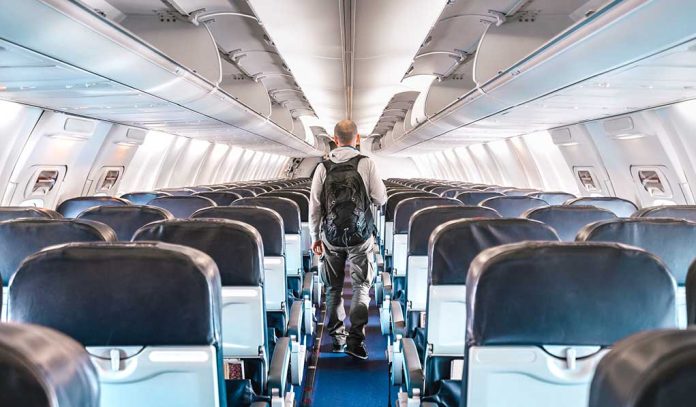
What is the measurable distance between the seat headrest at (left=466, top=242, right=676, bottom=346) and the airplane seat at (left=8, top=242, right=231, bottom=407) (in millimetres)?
880

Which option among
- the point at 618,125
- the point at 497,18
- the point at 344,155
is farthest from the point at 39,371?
the point at 618,125

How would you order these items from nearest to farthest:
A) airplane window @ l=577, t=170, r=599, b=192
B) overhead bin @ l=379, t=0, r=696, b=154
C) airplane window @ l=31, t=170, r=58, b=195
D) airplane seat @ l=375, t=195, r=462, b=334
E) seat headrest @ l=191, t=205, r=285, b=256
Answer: overhead bin @ l=379, t=0, r=696, b=154
seat headrest @ l=191, t=205, r=285, b=256
airplane seat @ l=375, t=195, r=462, b=334
airplane window @ l=31, t=170, r=58, b=195
airplane window @ l=577, t=170, r=599, b=192

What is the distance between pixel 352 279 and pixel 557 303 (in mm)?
3620

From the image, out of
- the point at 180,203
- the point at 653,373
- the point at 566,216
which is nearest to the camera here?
the point at 653,373

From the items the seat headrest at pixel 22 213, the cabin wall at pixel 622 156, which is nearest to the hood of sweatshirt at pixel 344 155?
the seat headrest at pixel 22 213

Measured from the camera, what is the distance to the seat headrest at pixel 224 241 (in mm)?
3084

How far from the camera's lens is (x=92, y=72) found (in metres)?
4.98

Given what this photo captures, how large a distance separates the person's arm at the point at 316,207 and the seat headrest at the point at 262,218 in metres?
1.11

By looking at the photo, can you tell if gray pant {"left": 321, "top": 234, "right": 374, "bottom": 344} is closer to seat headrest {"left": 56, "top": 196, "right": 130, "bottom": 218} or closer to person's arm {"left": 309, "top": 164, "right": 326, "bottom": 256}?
person's arm {"left": 309, "top": 164, "right": 326, "bottom": 256}

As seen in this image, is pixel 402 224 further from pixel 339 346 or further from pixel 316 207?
pixel 339 346

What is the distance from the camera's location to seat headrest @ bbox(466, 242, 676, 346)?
79.2 inches

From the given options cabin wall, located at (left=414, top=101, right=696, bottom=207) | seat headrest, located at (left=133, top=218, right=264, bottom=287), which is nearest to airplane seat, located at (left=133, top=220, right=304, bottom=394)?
seat headrest, located at (left=133, top=218, right=264, bottom=287)

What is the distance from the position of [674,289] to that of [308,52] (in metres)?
5.85

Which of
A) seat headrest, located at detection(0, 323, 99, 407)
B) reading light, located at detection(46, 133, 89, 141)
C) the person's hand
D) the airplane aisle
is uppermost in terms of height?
reading light, located at detection(46, 133, 89, 141)
